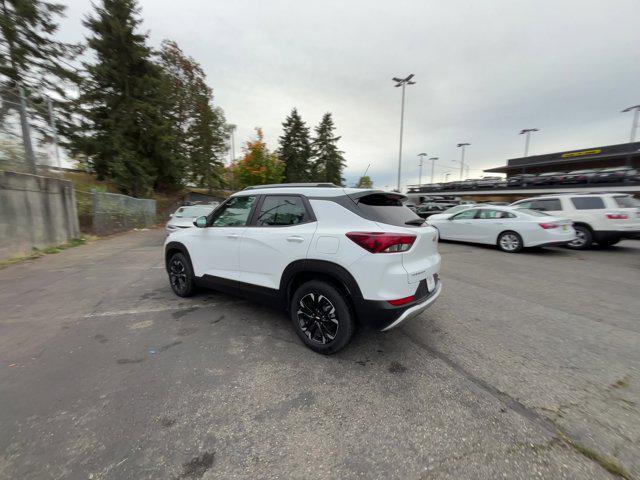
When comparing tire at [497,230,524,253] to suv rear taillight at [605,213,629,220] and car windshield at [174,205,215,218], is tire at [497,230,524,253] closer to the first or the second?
suv rear taillight at [605,213,629,220]

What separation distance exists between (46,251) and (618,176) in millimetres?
32100

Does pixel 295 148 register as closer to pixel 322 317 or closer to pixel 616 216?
pixel 616 216

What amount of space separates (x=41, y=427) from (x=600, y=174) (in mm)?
30249

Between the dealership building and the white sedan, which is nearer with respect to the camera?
the white sedan

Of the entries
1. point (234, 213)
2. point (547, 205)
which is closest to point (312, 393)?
point (234, 213)

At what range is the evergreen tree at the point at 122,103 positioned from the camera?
2116cm

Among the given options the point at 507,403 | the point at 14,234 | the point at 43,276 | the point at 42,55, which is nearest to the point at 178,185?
the point at 42,55

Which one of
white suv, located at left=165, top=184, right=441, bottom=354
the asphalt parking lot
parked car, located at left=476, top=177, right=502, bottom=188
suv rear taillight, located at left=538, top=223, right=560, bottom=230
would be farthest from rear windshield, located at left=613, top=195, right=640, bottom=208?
parked car, located at left=476, top=177, right=502, bottom=188

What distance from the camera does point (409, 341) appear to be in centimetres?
327

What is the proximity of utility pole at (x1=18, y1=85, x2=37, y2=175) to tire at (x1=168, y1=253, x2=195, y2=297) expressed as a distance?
7.34m

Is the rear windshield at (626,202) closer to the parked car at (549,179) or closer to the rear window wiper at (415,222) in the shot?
the rear window wiper at (415,222)

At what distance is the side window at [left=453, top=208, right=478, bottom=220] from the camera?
387 inches

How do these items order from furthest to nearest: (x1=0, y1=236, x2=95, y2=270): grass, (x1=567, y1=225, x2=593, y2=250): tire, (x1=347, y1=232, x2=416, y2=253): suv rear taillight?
(x1=567, y1=225, x2=593, y2=250): tire → (x1=0, y1=236, x2=95, y2=270): grass → (x1=347, y1=232, x2=416, y2=253): suv rear taillight

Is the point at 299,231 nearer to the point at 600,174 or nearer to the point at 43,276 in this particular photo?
the point at 43,276
